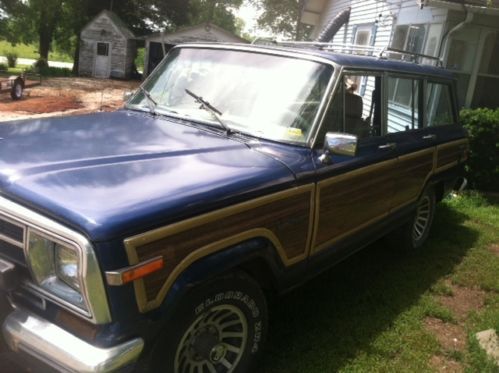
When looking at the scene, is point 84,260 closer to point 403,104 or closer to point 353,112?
point 353,112

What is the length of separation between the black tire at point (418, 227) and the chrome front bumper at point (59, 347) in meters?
3.60

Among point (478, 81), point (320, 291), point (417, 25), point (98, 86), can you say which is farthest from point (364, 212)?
point (98, 86)

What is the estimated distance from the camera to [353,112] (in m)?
3.94

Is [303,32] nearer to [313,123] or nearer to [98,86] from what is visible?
[98,86]

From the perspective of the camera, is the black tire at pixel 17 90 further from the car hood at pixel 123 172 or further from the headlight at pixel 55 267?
the headlight at pixel 55 267

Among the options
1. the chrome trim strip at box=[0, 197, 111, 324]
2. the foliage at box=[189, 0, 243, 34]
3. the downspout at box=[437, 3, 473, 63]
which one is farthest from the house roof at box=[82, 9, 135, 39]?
the chrome trim strip at box=[0, 197, 111, 324]

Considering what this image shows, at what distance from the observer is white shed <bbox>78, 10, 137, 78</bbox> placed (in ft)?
102

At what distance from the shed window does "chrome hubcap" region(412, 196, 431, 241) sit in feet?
95.9

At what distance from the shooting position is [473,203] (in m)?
7.61

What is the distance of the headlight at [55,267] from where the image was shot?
2236 mm

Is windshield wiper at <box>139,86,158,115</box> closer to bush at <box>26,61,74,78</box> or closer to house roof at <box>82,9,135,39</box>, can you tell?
bush at <box>26,61,74,78</box>

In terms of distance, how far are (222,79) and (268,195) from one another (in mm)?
1253

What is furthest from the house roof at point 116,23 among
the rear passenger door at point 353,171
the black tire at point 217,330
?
the black tire at point 217,330

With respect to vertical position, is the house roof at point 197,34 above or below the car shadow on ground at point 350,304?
above
